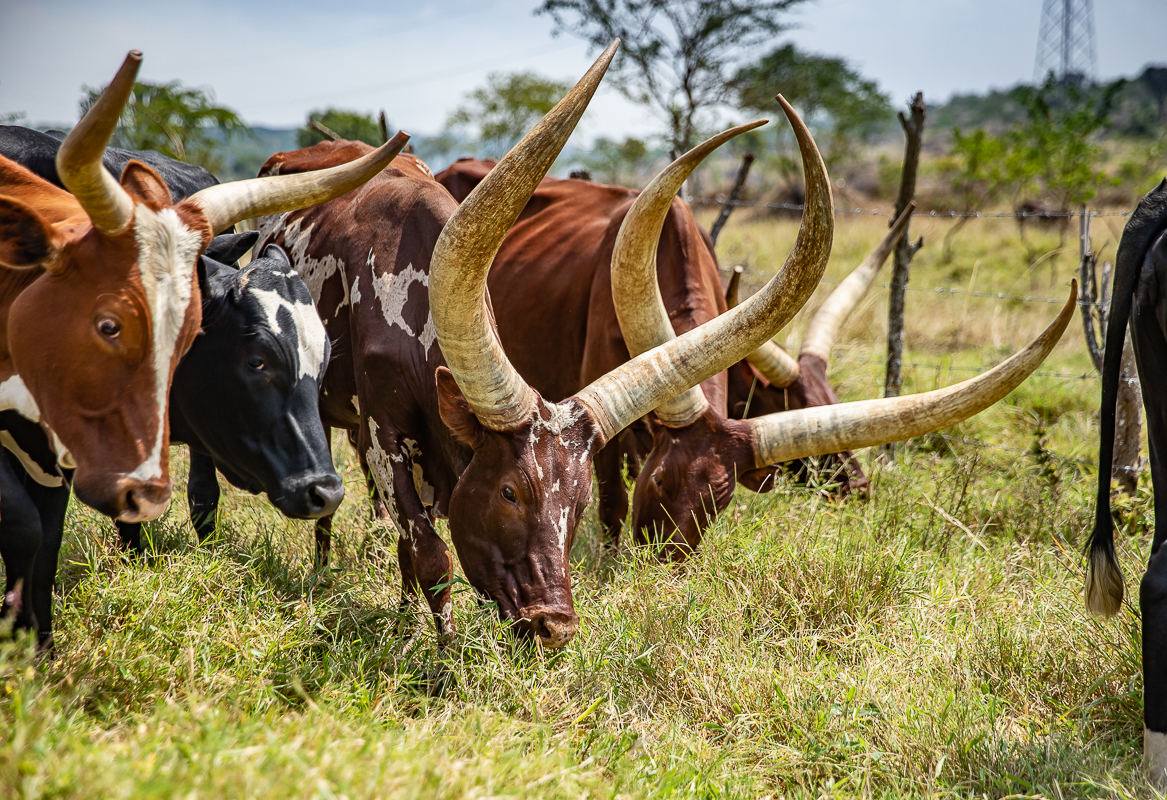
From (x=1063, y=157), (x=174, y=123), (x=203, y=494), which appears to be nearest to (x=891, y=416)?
(x=203, y=494)

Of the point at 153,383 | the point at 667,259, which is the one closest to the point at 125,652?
the point at 153,383

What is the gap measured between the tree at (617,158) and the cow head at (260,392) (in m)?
19.2

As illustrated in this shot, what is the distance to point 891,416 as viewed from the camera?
323 centimetres

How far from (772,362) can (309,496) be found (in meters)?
2.39

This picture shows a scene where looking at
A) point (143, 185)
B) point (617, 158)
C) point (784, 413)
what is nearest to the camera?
point (143, 185)

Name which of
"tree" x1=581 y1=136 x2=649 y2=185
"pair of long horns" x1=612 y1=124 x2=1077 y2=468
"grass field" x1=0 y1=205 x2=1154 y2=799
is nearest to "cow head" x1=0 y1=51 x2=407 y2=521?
"grass field" x1=0 y1=205 x2=1154 y2=799

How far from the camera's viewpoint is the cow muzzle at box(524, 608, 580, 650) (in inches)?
99.9

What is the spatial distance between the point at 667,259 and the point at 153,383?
2562 mm

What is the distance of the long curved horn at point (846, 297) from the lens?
16.5 ft

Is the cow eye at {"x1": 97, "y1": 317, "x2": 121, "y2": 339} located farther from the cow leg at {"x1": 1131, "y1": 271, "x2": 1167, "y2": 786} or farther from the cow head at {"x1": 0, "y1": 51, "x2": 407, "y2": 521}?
the cow leg at {"x1": 1131, "y1": 271, "x2": 1167, "y2": 786}

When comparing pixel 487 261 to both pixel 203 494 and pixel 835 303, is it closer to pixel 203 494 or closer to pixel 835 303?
pixel 203 494

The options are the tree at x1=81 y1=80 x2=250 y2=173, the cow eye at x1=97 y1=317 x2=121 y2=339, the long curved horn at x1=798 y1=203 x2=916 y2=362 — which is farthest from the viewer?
the tree at x1=81 y1=80 x2=250 y2=173

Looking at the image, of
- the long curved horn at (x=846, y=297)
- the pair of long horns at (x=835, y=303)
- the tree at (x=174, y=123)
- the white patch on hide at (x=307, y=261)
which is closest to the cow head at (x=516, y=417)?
the white patch on hide at (x=307, y=261)

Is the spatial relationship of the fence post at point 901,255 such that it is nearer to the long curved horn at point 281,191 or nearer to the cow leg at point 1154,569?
the cow leg at point 1154,569
